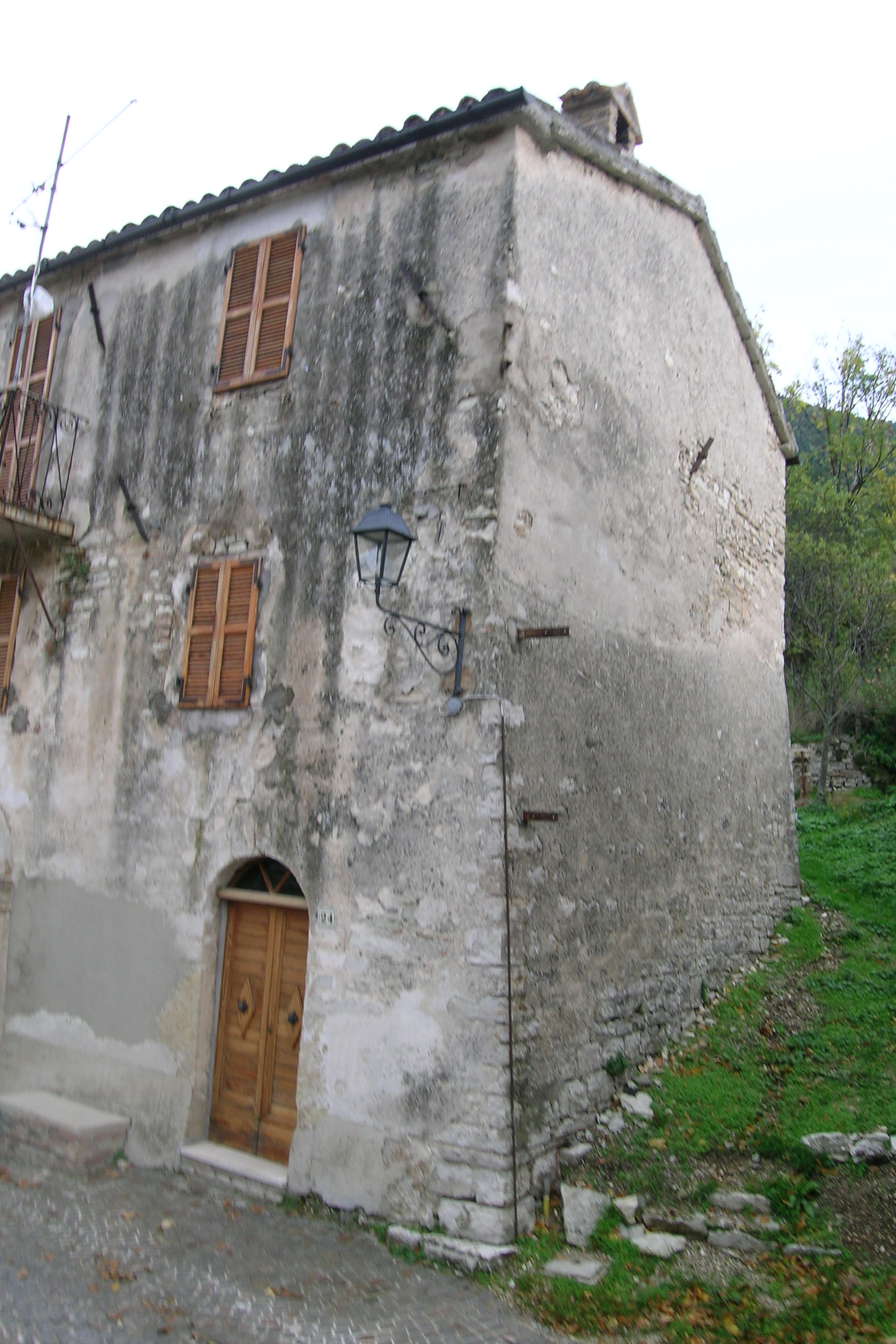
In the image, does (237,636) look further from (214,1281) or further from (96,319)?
(214,1281)

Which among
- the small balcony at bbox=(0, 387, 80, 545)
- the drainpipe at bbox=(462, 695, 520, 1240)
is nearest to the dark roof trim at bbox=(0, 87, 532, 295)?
the small balcony at bbox=(0, 387, 80, 545)

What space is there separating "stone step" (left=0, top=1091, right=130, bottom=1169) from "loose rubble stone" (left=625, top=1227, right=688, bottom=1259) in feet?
14.1

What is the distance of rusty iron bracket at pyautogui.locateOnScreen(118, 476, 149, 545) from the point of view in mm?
8734

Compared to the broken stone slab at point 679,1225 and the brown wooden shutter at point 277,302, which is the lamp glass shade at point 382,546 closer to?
the brown wooden shutter at point 277,302

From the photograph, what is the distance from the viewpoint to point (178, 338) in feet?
29.4

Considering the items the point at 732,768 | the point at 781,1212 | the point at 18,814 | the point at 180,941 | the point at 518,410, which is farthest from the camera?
the point at 732,768

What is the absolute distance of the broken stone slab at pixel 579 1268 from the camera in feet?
18.3

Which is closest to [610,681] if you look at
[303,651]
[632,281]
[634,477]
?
[634,477]

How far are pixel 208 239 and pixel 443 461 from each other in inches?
155

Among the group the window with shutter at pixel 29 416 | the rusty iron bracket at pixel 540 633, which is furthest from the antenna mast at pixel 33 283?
the rusty iron bracket at pixel 540 633

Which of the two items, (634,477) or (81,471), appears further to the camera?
(81,471)

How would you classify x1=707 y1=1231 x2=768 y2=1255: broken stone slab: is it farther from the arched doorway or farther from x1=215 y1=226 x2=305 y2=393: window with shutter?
x1=215 y1=226 x2=305 y2=393: window with shutter

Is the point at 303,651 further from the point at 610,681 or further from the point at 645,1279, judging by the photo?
the point at 645,1279

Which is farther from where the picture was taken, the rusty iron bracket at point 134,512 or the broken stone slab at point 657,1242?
the rusty iron bracket at point 134,512
